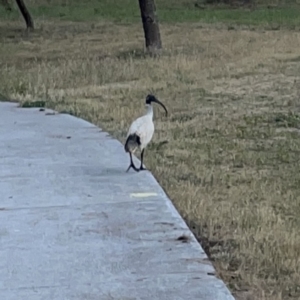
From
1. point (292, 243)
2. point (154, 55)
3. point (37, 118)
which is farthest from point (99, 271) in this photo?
point (154, 55)

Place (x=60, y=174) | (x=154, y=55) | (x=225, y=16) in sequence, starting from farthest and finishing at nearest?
(x=225, y=16)
(x=154, y=55)
(x=60, y=174)

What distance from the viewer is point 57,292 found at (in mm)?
4789

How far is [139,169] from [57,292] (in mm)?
2979

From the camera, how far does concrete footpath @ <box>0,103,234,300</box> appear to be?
485 centimetres

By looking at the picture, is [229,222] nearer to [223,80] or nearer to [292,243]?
[292,243]

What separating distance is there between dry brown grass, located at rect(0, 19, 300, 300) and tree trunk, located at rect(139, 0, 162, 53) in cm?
32

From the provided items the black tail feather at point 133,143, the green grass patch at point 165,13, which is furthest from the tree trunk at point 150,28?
the black tail feather at point 133,143

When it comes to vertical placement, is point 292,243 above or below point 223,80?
above

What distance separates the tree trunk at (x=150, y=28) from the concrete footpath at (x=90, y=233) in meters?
12.7

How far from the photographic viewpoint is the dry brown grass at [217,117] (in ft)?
19.2

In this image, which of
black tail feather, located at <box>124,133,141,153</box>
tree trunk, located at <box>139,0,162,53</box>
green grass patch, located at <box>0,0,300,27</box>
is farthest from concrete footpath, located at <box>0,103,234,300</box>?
green grass patch, located at <box>0,0,300,27</box>

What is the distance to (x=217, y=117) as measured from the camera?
1176 centimetres

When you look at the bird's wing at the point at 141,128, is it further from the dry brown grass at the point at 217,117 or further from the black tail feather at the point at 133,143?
the dry brown grass at the point at 217,117

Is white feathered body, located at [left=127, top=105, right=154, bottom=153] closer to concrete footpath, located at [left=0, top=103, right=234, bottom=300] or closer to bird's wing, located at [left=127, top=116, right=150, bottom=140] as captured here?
bird's wing, located at [left=127, top=116, right=150, bottom=140]
